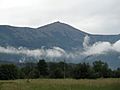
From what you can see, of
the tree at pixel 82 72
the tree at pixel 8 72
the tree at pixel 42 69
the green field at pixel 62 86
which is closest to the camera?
the green field at pixel 62 86

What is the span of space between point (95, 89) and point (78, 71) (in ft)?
184

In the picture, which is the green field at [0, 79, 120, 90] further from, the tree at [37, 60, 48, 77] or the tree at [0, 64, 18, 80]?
the tree at [37, 60, 48, 77]

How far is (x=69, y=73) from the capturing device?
319ft

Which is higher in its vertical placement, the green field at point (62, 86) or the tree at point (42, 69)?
the tree at point (42, 69)

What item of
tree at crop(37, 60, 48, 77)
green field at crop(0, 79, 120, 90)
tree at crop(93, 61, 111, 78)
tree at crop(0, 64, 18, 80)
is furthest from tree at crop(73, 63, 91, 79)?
green field at crop(0, 79, 120, 90)

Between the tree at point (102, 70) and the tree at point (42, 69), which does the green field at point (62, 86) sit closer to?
the tree at point (42, 69)

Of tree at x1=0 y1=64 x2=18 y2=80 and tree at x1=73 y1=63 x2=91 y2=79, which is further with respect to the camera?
tree at x1=73 y1=63 x2=91 y2=79

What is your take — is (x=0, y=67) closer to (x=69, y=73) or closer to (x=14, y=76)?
(x=14, y=76)

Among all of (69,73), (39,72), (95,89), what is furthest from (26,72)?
(95,89)

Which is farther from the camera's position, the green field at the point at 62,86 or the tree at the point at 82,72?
the tree at the point at 82,72

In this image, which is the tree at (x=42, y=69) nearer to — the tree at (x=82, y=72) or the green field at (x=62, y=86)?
the tree at (x=82, y=72)

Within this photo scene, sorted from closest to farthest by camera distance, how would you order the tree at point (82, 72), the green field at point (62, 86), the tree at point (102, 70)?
the green field at point (62, 86), the tree at point (82, 72), the tree at point (102, 70)

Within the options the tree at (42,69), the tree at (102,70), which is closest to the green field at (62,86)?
the tree at (42,69)

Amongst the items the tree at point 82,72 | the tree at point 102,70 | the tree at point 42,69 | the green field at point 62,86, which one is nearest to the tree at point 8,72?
the tree at point 42,69
